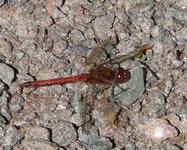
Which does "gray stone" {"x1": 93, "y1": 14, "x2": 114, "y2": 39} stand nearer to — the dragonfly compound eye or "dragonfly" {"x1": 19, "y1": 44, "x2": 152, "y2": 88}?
"dragonfly" {"x1": 19, "y1": 44, "x2": 152, "y2": 88}

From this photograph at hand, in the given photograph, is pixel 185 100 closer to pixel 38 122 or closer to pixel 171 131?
pixel 171 131

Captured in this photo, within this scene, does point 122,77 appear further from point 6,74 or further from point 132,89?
point 6,74

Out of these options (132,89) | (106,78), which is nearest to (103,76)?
(106,78)

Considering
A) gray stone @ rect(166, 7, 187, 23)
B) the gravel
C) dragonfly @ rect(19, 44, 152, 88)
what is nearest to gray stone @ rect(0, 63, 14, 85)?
the gravel

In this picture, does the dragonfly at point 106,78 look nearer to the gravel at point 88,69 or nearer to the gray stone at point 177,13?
the gravel at point 88,69

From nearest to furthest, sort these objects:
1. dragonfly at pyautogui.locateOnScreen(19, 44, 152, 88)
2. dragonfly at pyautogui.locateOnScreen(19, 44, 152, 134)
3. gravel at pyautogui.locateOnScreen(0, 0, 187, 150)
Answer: gravel at pyautogui.locateOnScreen(0, 0, 187, 150)
dragonfly at pyautogui.locateOnScreen(19, 44, 152, 134)
dragonfly at pyautogui.locateOnScreen(19, 44, 152, 88)

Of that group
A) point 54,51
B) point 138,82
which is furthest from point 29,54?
point 138,82

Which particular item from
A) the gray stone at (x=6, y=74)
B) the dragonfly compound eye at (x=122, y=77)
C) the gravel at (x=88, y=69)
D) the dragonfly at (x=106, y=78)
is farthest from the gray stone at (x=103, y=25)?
the gray stone at (x=6, y=74)
